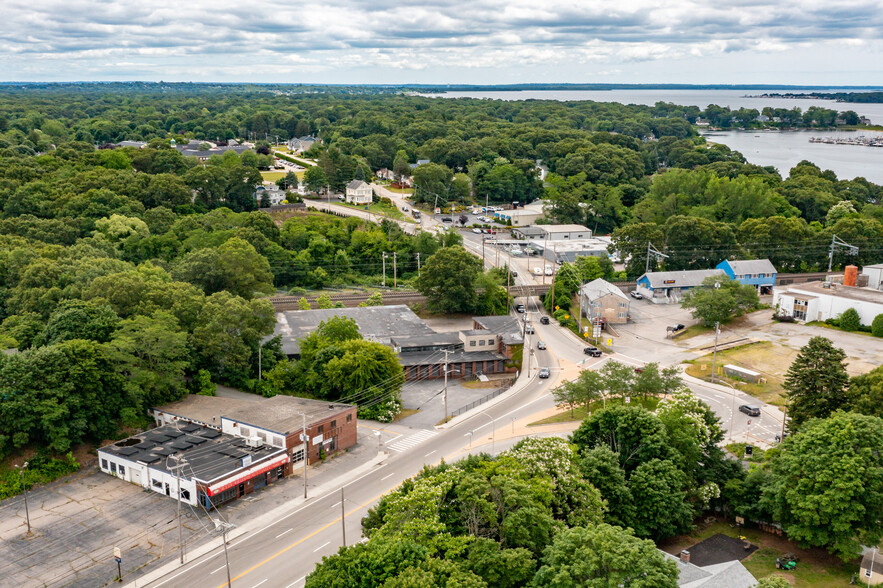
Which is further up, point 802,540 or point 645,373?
point 645,373

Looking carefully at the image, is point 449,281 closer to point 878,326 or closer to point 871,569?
point 878,326

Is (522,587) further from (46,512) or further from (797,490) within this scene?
(46,512)

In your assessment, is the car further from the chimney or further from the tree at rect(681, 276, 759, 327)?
the chimney

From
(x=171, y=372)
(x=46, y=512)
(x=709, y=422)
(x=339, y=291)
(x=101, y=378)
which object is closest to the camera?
(x=46, y=512)

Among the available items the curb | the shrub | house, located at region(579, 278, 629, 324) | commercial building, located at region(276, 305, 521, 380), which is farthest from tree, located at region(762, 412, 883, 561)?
house, located at region(579, 278, 629, 324)

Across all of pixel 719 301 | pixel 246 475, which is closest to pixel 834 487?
pixel 246 475

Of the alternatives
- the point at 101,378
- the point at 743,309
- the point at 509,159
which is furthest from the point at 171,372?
the point at 509,159

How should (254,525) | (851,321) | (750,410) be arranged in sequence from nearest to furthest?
(254,525)
(750,410)
(851,321)
